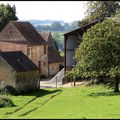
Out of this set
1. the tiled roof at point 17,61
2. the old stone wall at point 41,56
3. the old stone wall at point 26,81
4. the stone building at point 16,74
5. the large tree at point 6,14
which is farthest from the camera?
the large tree at point 6,14

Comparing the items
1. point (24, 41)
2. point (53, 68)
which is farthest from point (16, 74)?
point (53, 68)

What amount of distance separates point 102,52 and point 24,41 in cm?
3059

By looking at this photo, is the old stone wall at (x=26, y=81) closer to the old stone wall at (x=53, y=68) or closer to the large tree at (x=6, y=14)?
the old stone wall at (x=53, y=68)

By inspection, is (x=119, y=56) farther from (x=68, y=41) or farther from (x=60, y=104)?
(x=68, y=41)

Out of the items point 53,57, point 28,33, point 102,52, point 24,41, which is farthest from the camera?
point 53,57

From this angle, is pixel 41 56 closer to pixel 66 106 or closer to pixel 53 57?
pixel 53 57

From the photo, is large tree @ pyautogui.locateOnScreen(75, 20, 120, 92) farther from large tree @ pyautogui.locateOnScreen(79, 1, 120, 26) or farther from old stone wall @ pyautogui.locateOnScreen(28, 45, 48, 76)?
large tree @ pyautogui.locateOnScreen(79, 1, 120, 26)

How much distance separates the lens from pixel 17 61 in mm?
53031

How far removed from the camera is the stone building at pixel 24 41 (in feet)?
236

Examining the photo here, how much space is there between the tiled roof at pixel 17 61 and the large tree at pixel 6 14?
34586 millimetres

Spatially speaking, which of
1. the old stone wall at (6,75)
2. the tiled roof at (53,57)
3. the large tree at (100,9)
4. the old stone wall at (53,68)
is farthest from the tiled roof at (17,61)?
the large tree at (100,9)

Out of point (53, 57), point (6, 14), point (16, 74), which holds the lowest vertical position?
point (16, 74)

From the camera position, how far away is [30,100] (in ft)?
142

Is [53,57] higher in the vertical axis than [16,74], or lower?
higher
